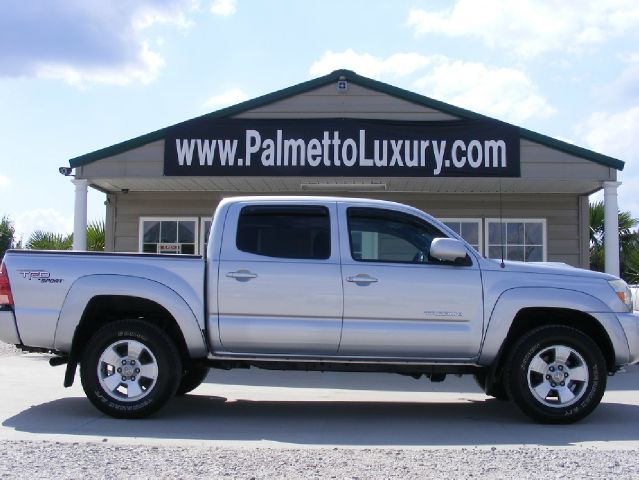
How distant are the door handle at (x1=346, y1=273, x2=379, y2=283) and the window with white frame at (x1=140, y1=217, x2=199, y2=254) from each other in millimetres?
8257

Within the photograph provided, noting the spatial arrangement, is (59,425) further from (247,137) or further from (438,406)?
(247,137)

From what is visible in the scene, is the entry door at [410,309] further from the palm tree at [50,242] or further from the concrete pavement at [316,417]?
the palm tree at [50,242]

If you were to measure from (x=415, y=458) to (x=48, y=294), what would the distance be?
11.4ft

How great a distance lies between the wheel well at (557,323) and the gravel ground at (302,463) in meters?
1.33

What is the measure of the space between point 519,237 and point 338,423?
8.52 metres

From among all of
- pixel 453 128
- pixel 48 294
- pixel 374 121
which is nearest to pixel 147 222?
pixel 374 121

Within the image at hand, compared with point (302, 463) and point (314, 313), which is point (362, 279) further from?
point (302, 463)

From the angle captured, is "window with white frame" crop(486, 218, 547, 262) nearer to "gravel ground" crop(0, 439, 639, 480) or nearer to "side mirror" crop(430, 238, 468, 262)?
"side mirror" crop(430, 238, 468, 262)

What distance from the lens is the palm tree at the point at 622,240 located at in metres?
20.3

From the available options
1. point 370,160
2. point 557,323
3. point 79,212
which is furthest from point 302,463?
point 79,212

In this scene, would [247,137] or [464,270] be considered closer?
[464,270]

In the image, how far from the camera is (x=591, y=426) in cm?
672

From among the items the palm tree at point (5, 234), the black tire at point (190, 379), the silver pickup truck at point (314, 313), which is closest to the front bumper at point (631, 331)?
the silver pickup truck at point (314, 313)

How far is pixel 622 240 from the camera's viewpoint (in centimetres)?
2280
